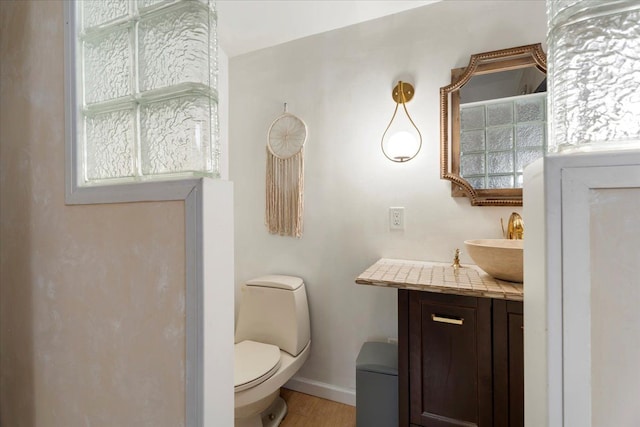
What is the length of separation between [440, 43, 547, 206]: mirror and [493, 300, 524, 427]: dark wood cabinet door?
63cm

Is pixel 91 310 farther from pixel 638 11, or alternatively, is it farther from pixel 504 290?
pixel 504 290

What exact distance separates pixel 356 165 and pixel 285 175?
1.68ft

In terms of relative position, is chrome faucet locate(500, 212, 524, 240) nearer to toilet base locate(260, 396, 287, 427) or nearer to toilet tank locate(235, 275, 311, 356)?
toilet tank locate(235, 275, 311, 356)

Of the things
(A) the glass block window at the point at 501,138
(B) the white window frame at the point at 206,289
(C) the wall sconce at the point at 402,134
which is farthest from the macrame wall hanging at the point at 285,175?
(B) the white window frame at the point at 206,289

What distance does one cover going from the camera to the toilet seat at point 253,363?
1.39 meters

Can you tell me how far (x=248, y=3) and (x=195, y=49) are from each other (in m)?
1.39

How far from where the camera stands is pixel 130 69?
678 mm

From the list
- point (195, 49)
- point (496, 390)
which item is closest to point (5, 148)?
point (195, 49)

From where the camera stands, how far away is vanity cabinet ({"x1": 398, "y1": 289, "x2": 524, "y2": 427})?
1148mm

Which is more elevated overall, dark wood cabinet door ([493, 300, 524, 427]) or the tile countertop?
the tile countertop

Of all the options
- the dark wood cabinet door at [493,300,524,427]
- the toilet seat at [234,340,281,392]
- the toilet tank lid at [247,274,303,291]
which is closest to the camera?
the dark wood cabinet door at [493,300,524,427]

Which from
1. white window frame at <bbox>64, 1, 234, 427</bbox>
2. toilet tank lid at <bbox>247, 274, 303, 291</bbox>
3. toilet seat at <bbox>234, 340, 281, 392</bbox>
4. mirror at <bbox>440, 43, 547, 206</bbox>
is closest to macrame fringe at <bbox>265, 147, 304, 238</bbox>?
toilet tank lid at <bbox>247, 274, 303, 291</bbox>

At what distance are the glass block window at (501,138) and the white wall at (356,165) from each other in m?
0.15

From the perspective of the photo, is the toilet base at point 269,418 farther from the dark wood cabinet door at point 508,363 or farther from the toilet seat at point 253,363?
the dark wood cabinet door at point 508,363
